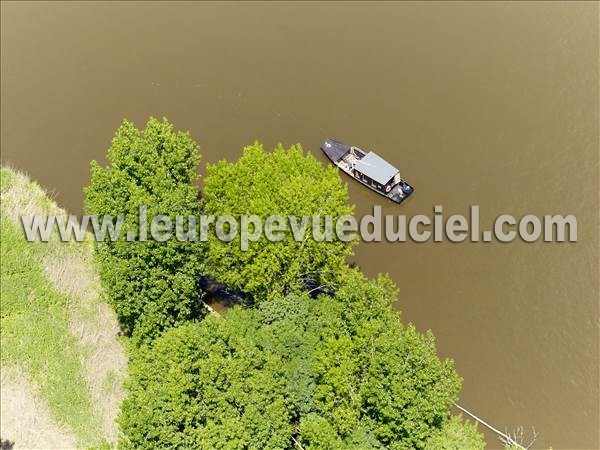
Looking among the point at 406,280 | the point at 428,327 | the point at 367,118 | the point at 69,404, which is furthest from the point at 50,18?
the point at 428,327

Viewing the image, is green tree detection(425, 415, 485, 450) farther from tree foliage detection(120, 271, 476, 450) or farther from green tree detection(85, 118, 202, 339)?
green tree detection(85, 118, 202, 339)

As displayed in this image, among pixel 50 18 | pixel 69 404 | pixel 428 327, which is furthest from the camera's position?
pixel 50 18

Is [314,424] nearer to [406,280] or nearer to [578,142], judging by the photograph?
[406,280]

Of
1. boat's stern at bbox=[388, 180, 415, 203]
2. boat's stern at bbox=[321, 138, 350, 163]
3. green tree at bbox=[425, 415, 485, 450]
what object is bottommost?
green tree at bbox=[425, 415, 485, 450]

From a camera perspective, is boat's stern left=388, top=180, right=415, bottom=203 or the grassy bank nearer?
the grassy bank

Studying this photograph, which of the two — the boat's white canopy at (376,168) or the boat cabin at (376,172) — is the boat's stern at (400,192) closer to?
the boat cabin at (376,172)

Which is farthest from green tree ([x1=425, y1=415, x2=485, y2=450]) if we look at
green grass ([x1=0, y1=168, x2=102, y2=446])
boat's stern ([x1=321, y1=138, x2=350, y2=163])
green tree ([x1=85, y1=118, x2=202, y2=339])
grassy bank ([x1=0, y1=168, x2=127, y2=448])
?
green grass ([x1=0, y1=168, x2=102, y2=446])
